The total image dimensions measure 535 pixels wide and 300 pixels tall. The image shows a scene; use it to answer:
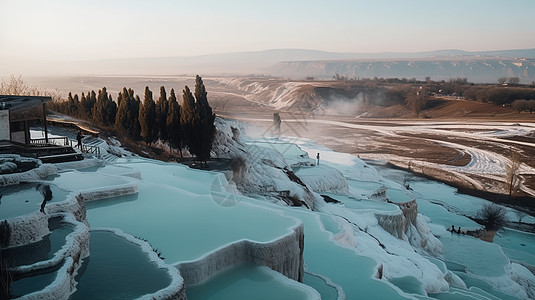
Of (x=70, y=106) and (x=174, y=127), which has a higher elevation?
(x=70, y=106)

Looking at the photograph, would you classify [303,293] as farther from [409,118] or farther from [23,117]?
[409,118]

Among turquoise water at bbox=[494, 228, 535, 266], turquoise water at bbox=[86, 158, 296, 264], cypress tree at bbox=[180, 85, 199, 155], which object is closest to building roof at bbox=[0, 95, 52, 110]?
turquoise water at bbox=[86, 158, 296, 264]

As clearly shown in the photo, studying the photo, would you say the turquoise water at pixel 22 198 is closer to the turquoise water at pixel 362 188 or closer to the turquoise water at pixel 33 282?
the turquoise water at pixel 33 282

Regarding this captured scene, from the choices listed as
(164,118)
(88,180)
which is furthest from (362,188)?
(88,180)

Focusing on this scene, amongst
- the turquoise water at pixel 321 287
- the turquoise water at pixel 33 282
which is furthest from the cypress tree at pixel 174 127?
the turquoise water at pixel 33 282

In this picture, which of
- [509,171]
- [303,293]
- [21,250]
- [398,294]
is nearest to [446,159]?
[509,171]

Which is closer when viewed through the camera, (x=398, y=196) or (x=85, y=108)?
(x=398, y=196)

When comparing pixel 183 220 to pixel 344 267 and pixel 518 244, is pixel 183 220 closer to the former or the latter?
pixel 344 267
